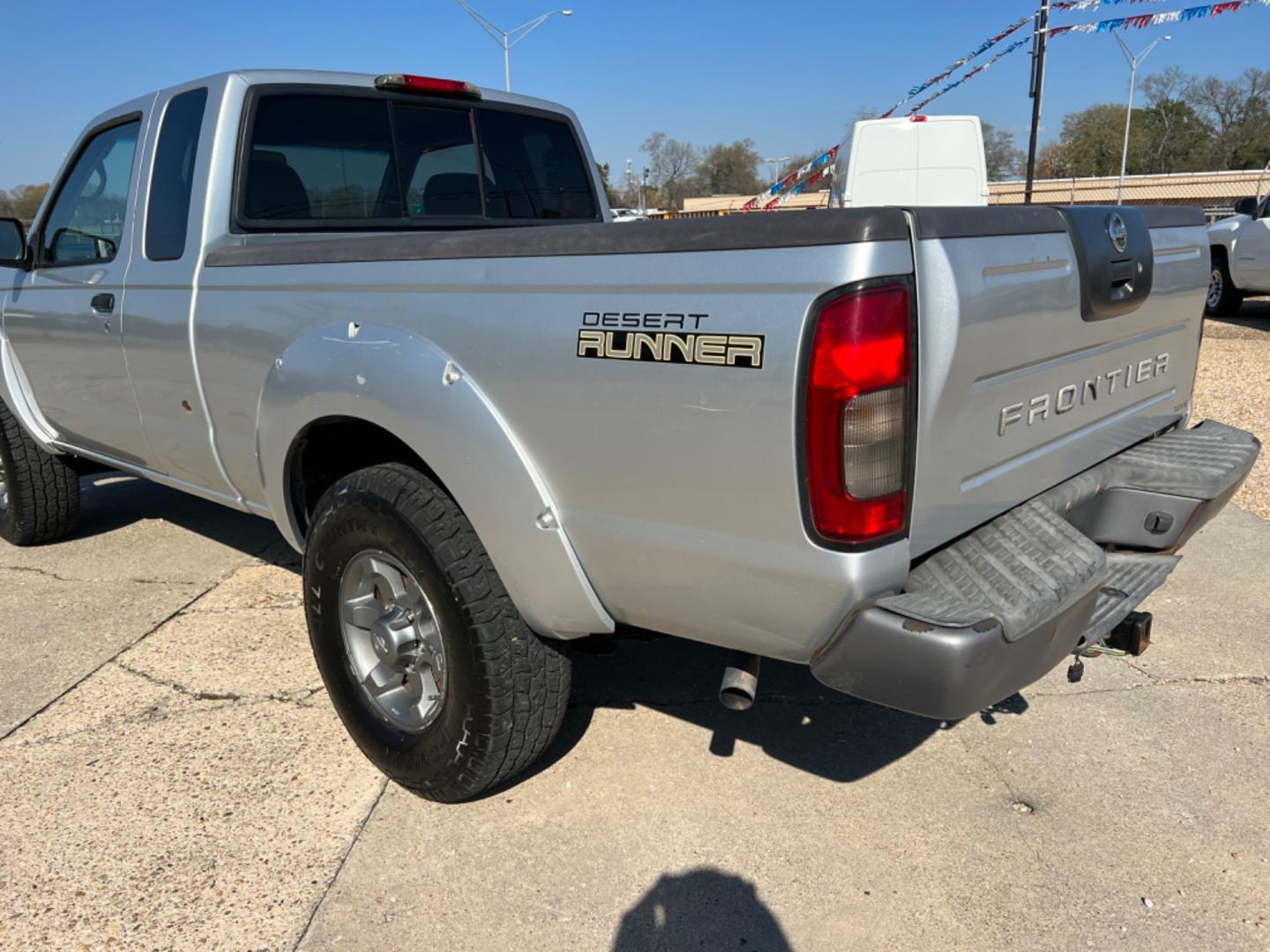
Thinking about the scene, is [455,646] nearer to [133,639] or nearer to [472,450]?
[472,450]

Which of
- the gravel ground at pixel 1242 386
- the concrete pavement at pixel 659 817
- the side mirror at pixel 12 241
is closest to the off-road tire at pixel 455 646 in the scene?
the concrete pavement at pixel 659 817

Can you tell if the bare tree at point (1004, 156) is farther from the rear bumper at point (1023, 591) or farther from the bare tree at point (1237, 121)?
the rear bumper at point (1023, 591)

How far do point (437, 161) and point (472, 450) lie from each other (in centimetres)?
206

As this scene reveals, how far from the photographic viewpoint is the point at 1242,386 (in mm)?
8320

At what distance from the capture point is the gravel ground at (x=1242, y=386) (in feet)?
18.9

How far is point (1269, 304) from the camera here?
588 inches

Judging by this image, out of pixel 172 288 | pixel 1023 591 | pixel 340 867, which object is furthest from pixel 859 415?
pixel 172 288

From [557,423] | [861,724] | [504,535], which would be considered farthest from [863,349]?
[861,724]

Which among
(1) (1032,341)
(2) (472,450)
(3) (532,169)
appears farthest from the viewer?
(3) (532,169)

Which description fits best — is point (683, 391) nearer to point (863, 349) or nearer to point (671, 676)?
point (863, 349)

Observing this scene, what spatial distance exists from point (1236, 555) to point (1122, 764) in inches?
90.1

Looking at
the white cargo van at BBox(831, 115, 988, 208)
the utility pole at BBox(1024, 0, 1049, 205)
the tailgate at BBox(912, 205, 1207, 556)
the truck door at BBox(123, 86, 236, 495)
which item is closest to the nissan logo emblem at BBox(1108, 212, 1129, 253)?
the tailgate at BBox(912, 205, 1207, 556)

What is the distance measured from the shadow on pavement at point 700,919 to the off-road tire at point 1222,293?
41.4 feet

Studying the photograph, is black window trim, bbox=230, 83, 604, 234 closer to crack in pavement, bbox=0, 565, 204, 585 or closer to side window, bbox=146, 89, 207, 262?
side window, bbox=146, 89, 207, 262
